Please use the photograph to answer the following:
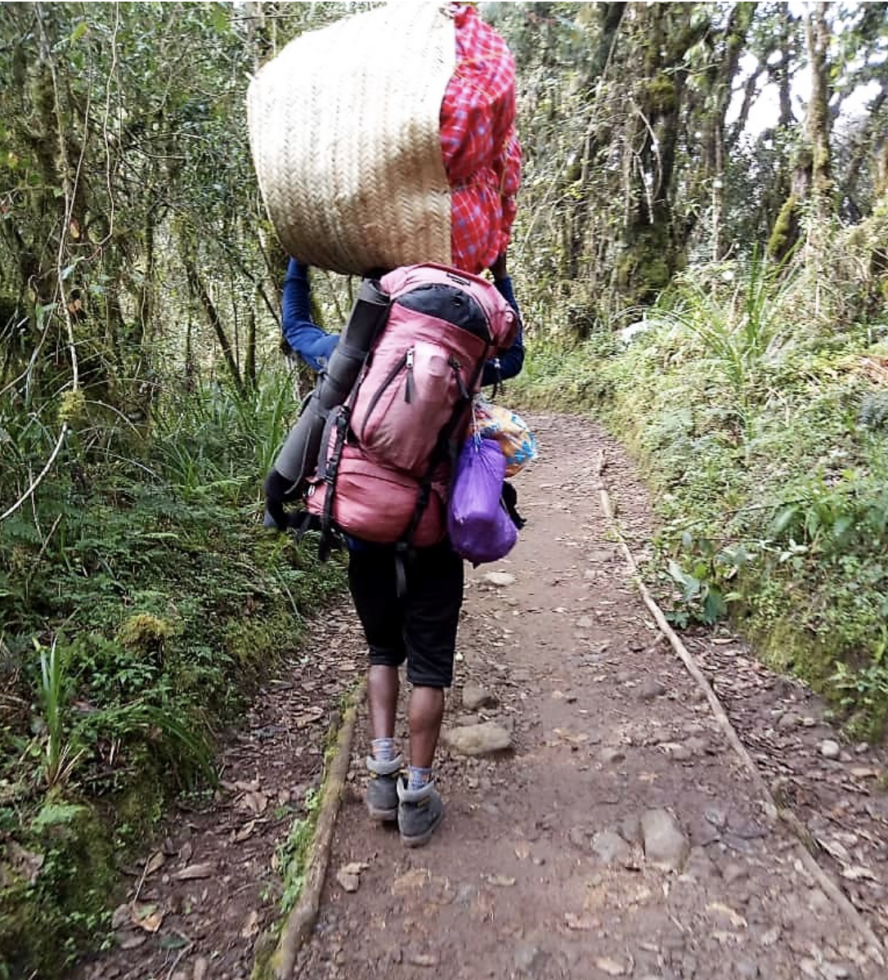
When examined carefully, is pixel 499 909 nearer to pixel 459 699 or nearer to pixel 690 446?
pixel 459 699

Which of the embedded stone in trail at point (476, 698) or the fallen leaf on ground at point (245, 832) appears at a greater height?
the fallen leaf on ground at point (245, 832)

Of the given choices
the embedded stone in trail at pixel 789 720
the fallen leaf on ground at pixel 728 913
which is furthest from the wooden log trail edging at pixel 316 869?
the embedded stone in trail at pixel 789 720

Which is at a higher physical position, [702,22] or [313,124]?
[702,22]

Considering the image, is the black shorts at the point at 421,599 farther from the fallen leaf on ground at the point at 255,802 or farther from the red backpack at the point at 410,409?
the fallen leaf on ground at the point at 255,802

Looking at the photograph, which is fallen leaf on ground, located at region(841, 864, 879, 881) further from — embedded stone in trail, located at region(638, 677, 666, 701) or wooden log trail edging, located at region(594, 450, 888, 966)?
embedded stone in trail, located at region(638, 677, 666, 701)

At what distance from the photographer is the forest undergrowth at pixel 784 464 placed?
3607mm

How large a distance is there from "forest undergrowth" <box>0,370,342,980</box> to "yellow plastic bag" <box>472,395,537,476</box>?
1.66 m

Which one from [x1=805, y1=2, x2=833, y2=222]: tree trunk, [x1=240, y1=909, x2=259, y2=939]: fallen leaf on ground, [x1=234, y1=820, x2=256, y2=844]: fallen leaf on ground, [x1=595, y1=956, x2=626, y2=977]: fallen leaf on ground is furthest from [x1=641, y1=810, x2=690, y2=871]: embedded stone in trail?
[x1=805, y1=2, x2=833, y2=222]: tree trunk

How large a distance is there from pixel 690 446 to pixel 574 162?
339 inches

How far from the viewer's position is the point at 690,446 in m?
6.27

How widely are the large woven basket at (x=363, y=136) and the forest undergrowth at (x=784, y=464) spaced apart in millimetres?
2566

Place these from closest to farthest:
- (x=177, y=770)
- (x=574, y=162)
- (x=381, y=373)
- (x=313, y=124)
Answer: (x=381, y=373) < (x=313, y=124) < (x=177, y=770) < (x=574, y=162)

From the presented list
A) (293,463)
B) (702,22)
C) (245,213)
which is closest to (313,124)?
(293,463)

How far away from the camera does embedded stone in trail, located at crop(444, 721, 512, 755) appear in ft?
11.1
